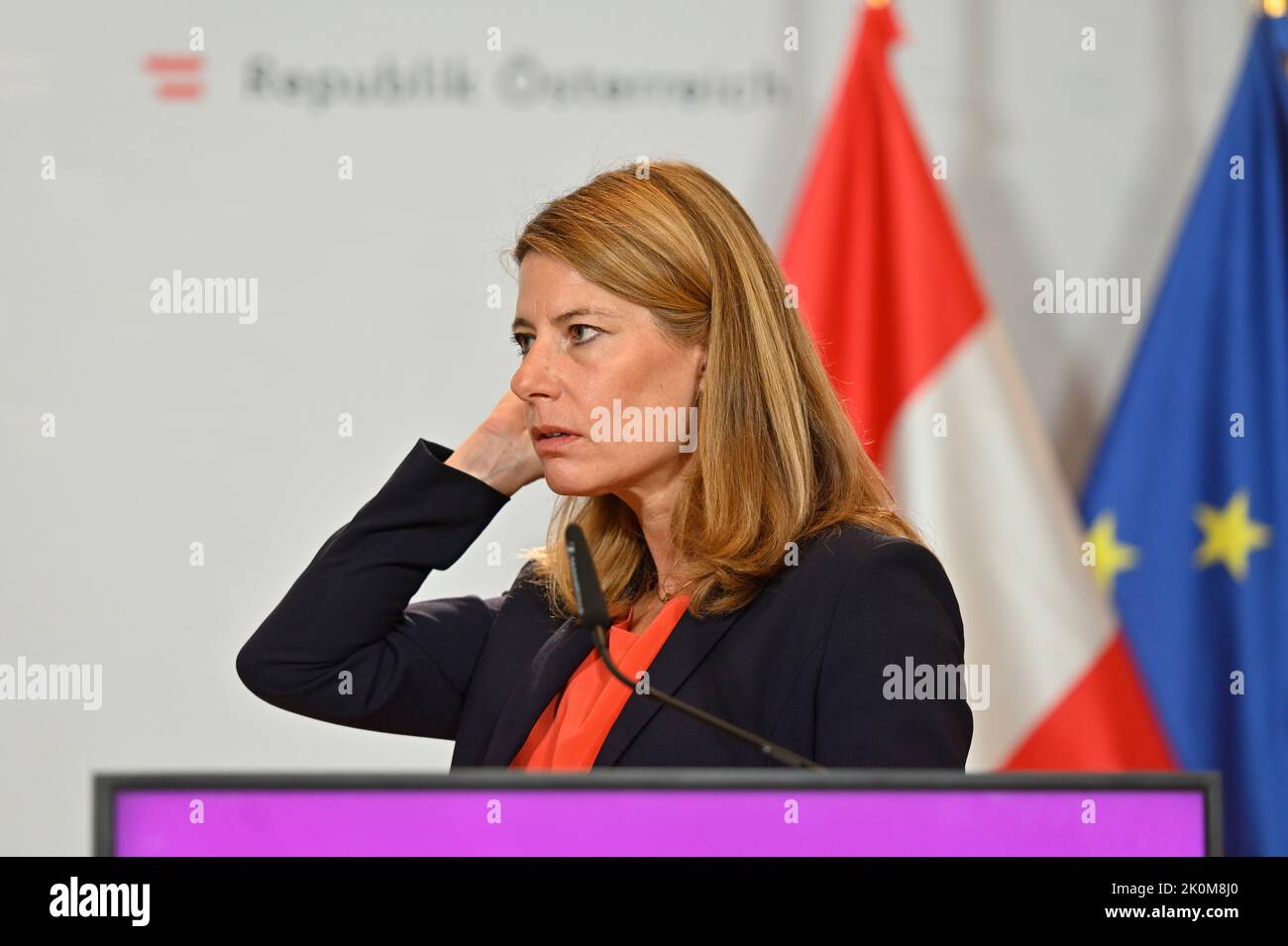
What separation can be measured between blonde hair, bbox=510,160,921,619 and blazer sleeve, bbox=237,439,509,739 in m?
0.17

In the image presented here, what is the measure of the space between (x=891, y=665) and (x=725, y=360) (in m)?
0.46

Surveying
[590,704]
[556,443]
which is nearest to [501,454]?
[556,443]

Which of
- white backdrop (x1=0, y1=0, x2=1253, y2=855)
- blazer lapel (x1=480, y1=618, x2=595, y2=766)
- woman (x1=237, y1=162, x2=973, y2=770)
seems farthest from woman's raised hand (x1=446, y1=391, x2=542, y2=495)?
white backdrop (x1=0, y1=0, x2=1253, y2=855)

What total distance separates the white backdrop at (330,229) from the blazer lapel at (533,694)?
109cm

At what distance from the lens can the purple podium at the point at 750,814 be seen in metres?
0.74

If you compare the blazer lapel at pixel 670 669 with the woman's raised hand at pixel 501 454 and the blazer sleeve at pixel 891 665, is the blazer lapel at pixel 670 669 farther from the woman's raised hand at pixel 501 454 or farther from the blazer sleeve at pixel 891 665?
the woman's raised hand at pixel 501 454

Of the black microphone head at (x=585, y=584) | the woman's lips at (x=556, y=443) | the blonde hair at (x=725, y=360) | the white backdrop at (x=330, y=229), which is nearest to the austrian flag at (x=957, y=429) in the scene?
the white backdrop at (x=330, y=229)

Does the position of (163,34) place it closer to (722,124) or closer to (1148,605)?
(722,124)

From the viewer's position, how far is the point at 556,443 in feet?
5.67

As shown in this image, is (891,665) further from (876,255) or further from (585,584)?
(876,255)

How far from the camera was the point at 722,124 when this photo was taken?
2875 mm

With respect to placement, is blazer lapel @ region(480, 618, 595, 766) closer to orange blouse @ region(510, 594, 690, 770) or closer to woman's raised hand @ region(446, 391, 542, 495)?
orange blouse @ region(510, 594, 690, 770)
